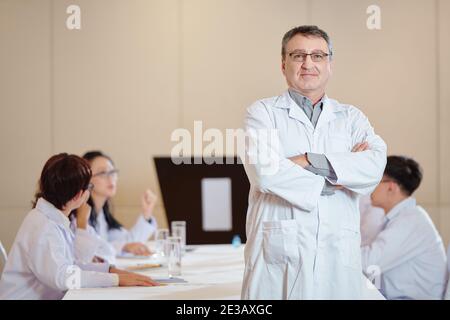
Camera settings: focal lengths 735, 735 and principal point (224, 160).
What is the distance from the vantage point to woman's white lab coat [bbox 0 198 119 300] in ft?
7.91

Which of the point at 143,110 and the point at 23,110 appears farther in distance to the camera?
the point at 143,110

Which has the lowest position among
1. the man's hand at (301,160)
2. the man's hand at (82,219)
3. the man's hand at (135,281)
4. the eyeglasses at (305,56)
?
the man's hand at (135,281)

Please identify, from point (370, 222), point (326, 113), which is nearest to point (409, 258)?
point (370, 222)

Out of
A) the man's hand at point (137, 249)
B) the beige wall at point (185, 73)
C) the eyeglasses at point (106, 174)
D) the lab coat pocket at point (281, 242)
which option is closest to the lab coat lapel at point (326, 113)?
the lab coat pocket at point (281, 242)

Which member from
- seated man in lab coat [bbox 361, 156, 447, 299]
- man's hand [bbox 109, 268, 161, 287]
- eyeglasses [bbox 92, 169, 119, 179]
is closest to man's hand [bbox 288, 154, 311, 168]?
man's hand [bbox 109, 268, 161, 287]

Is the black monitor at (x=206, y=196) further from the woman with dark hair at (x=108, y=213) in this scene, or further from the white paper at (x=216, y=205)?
the woman with dark hair at (x=108, y=213)

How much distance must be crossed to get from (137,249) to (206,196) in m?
0.86

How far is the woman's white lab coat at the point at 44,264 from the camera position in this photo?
2.41 m

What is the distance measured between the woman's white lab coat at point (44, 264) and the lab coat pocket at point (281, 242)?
674mm

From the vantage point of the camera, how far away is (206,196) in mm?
4246

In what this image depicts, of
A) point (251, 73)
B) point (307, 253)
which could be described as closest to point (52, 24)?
point (251, 73)

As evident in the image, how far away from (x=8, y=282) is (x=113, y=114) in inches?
69.7

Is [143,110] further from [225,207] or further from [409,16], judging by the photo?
[409,16]

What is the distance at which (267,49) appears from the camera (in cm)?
376
